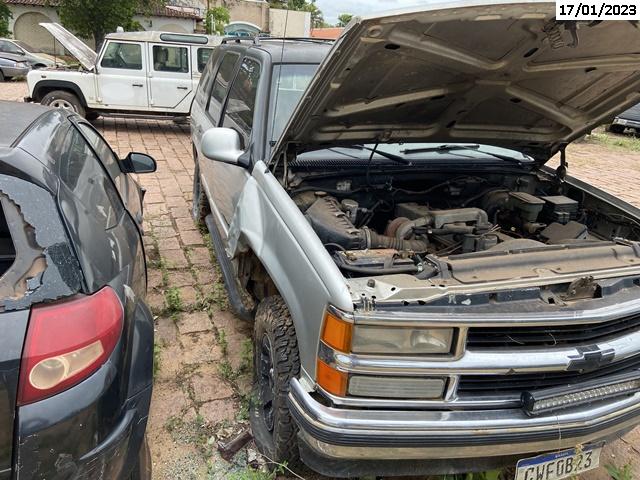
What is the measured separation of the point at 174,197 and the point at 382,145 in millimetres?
3787

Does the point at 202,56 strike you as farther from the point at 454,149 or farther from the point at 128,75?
the point at 454,149

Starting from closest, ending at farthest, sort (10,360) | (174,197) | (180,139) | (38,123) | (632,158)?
(10,360)
(38,123)
(174,197)
(180,139)
(632,158)

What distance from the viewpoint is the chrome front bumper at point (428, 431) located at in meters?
1.78

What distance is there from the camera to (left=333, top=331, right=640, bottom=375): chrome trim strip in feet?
5.81

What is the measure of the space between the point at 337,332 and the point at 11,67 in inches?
847

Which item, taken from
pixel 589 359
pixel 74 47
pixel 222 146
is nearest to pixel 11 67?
pixel 74 47

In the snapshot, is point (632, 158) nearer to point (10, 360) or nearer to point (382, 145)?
point (382, 145)

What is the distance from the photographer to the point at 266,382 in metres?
2.64

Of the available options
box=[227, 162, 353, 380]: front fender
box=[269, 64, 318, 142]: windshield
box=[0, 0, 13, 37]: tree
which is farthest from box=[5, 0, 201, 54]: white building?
box=[227, 162, 353, 380]: front fender

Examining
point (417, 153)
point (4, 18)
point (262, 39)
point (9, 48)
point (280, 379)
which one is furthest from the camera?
point (4, 18)

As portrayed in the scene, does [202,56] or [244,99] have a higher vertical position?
[244,99]

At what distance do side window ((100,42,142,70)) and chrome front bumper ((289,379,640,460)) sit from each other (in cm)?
950

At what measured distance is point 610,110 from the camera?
304cm

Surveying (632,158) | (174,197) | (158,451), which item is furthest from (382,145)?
(632,158)
